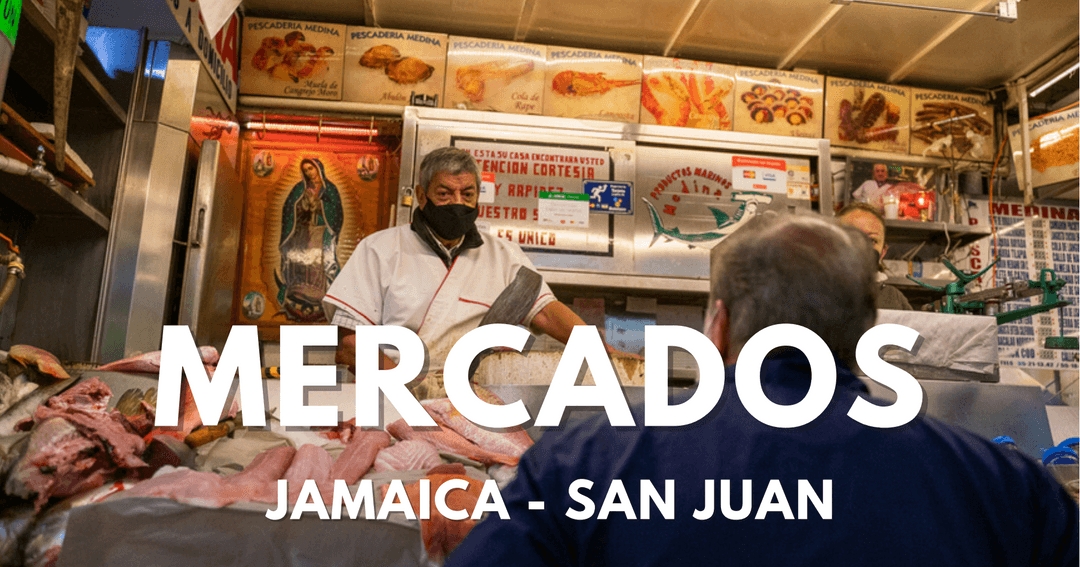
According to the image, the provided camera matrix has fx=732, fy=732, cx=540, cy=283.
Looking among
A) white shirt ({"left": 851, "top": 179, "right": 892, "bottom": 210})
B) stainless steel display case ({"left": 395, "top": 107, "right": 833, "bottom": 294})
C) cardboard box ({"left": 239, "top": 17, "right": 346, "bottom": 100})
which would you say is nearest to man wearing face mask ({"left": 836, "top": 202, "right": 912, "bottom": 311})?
stainless steel display case ({"left": 395, "top": 107, "right": 833, "bottom": 294})

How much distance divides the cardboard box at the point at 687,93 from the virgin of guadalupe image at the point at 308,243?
205cm

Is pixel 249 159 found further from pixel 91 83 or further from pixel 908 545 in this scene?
pixel 908 545

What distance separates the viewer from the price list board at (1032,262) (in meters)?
5.25

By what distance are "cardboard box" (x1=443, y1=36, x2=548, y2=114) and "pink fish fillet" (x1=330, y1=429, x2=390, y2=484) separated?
3229mm

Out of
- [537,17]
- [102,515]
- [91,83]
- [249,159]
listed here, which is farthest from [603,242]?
[102,515]

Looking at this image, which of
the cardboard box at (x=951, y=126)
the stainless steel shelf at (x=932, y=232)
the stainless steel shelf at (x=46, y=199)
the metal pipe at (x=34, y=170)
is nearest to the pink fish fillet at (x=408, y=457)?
the metal pipe at (x=34, y=170)

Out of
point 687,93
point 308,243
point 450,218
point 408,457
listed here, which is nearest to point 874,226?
point 687,93

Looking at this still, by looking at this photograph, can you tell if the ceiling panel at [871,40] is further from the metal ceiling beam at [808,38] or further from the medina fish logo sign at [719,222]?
the medina fish logo sign at [719,222]

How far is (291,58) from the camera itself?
4.55 m

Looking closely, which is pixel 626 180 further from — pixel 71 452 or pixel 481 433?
pixel 71 452

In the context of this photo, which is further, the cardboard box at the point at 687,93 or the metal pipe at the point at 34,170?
the cardboard box at the point at 687,93

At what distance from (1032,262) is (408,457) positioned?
17.9 ft

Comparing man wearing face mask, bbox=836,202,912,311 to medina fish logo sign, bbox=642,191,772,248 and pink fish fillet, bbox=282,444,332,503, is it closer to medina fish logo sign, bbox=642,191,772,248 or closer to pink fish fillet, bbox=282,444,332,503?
medina fish logo sign, bbox=642,191,772,248

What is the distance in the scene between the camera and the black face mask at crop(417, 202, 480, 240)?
9.14 ft
